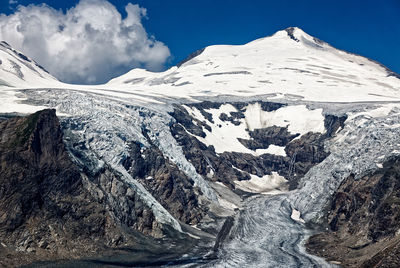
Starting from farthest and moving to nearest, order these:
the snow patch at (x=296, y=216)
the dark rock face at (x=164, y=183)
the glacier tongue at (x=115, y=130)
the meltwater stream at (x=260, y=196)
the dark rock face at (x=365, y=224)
A: the snow patch at (x=296, y=216), the dark rock face at (x=164, y=183), the glacier tongue at (x=115, y=130), the meltwater stream at (x=260, y=196), the dark rock face at (x=365, y=224)

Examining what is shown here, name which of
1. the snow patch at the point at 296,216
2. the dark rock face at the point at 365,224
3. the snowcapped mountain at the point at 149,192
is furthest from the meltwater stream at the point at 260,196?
the dark rock face at the point at 365,224

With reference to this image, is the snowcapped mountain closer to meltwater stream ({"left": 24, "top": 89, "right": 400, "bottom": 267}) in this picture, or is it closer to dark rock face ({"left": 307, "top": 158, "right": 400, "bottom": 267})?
meltwater stream ({"left": 24, "top": 89, "right": 400, "bottom": 267})

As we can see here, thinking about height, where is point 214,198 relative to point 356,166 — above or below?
below

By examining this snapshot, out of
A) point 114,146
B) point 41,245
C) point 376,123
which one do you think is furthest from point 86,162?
point 376,123

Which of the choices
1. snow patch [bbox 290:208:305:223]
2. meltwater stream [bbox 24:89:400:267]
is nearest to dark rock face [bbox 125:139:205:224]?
meltwater stream [bbox 24:89:400:267]

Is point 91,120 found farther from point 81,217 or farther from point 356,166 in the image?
point 356,166

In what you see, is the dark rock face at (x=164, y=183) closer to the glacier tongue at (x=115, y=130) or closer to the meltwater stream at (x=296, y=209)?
the glacier tongue at (x=115, y=130)
